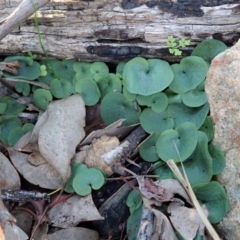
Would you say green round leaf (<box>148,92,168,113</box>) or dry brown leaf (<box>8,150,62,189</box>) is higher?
Result: green round leaf (<box>148,92,168,113</box>)

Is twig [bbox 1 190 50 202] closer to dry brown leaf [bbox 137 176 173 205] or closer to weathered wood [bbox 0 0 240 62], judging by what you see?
dry brown leaf [bbox 137 176 173 205]

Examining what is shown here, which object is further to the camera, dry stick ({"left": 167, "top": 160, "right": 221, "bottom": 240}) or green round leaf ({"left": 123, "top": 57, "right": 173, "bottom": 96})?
green round leaf ({"left": 123, "top": 57, "right": 173, "bottom": 96})

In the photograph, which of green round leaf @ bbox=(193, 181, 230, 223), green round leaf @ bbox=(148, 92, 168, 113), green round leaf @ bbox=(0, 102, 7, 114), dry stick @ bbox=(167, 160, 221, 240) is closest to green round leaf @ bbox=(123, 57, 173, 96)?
green round leaf @ bbox=(148, 92, 168, 113)

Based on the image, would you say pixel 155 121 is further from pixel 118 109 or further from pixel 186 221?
pixel 186 221

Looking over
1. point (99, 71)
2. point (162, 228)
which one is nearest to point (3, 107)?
point (99, 71)

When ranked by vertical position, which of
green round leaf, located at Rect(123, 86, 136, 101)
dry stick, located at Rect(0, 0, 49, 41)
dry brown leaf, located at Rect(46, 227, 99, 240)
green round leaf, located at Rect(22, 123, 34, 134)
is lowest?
dry brown leaf, located at Rect(46, 227, 99, 240)

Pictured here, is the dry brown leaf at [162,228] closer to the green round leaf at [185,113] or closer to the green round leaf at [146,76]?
the green round leaf at [185,113]

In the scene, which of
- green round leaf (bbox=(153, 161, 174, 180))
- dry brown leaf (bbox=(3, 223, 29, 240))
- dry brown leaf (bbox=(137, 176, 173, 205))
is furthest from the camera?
green round leaf (bbox=(153, 161, 174, 180))
